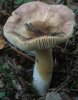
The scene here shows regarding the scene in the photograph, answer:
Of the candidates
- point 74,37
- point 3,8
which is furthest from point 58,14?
point 3,8

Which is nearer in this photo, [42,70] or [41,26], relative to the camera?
[41,26]

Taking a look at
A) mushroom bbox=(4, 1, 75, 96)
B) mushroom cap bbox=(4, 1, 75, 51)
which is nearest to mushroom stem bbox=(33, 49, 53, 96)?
mushroom bbox=(4, 1, 75, 96)

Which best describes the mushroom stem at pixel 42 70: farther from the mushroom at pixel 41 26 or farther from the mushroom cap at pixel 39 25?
the mushroom cap at pixel 39 25

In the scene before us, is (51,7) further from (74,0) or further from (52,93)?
(74,0)

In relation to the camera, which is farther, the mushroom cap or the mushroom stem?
the mushroom stem

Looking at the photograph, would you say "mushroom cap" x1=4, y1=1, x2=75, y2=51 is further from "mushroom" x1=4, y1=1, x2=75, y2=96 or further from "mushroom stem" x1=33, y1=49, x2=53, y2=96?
"mushroom stem" x1=33, y1=49, x2=53, y2=96

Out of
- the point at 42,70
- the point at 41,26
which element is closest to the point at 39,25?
the point at 41,26

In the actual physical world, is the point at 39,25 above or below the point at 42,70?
above

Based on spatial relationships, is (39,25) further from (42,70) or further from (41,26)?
(42,70)
